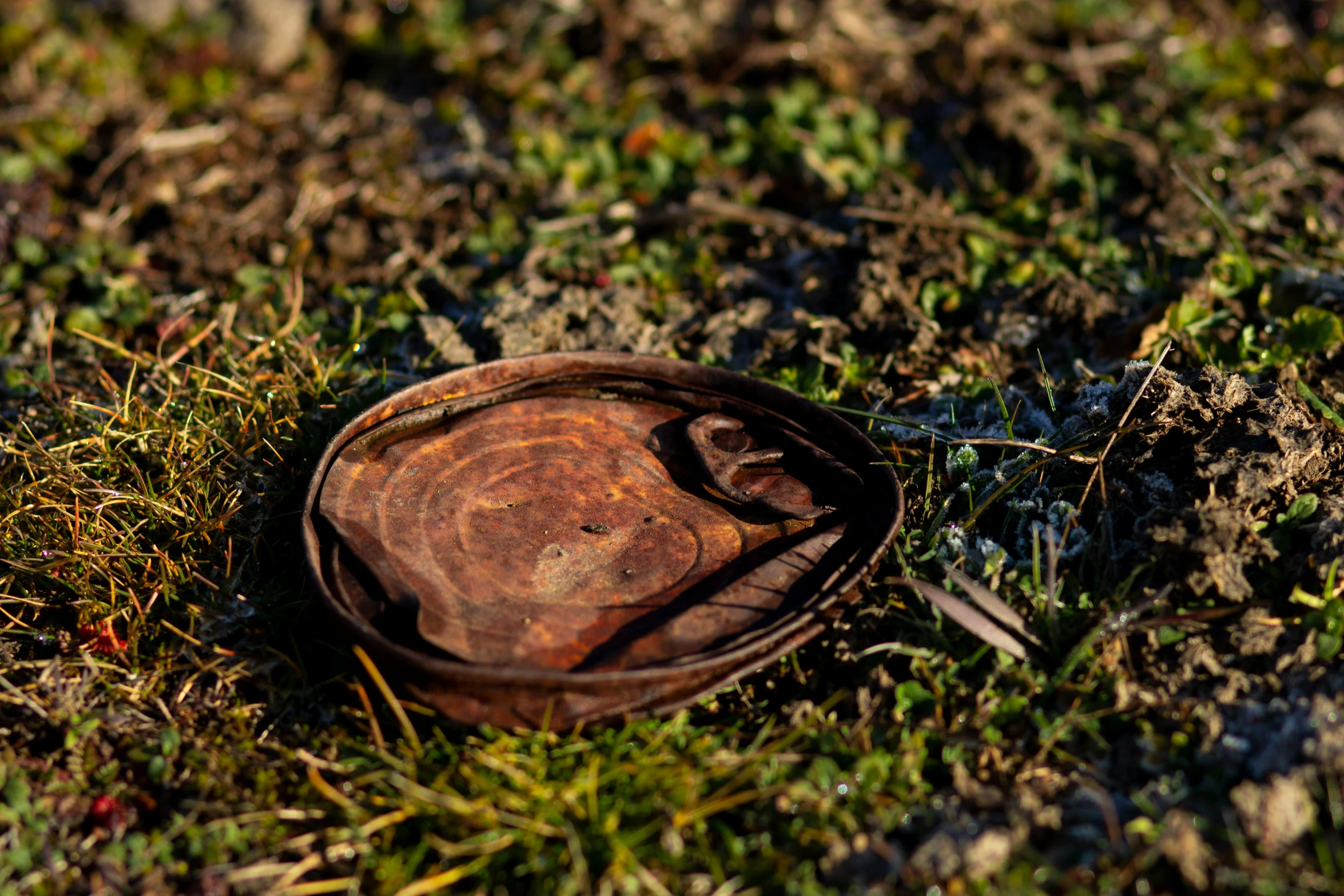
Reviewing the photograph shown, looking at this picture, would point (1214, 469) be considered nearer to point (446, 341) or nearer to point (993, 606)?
point (993, 606)

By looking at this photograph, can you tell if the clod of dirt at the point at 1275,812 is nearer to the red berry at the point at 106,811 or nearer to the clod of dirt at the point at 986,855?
the clod of dirt at the point at 986,855

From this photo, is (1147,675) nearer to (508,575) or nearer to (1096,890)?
(1096,890)

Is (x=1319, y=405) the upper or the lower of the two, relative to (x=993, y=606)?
upper

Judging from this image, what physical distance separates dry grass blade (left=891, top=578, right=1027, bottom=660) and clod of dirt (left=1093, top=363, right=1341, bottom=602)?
0.41m

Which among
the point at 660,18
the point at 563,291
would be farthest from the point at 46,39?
the point at 563,291

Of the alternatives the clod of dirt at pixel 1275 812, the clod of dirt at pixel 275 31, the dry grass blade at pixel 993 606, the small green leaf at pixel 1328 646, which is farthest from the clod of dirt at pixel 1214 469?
the clod of dirt at pixel 275 31

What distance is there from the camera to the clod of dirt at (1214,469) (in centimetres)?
235

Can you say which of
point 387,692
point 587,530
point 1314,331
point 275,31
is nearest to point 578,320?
point 587,530

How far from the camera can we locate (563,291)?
3.52m

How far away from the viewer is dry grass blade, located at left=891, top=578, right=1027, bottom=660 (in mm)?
2328

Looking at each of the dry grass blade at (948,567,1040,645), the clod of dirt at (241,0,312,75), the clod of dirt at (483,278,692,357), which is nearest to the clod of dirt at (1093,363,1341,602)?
the dry grass blade at (948,567,1040,645)

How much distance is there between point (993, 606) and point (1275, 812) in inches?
26.1

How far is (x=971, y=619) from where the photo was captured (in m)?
2.34

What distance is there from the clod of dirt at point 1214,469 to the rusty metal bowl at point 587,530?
2.07 ft
